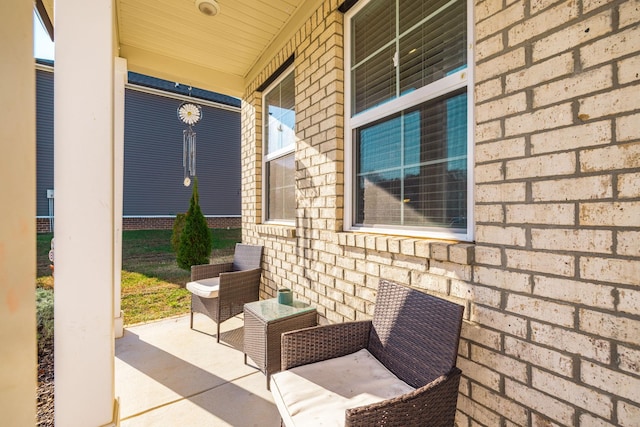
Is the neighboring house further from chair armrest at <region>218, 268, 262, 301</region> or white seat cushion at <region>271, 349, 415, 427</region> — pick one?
white seat cushion at <region>271, 349, 415, 427</region>

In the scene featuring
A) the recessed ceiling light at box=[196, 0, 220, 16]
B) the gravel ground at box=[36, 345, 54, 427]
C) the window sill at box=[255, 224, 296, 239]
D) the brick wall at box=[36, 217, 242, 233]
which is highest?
the recessed ceiling light at box=[196, 0, 220, 16]

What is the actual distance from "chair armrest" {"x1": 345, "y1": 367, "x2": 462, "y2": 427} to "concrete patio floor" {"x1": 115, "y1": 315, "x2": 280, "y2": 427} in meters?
1.05

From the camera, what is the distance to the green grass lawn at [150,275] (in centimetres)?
391

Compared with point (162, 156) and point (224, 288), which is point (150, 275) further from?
point (162, 156)

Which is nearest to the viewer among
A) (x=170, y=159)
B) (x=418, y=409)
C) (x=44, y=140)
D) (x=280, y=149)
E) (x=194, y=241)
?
(x=418, y=409)

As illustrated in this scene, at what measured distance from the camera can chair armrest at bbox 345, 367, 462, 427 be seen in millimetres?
1040

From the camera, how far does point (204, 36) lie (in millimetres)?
3250

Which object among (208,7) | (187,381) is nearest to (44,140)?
(208,7)

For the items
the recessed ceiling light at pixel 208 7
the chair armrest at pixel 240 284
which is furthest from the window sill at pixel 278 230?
the recessed ceiling light at pixel 208 7

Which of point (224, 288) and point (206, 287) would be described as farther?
point (206, 287)

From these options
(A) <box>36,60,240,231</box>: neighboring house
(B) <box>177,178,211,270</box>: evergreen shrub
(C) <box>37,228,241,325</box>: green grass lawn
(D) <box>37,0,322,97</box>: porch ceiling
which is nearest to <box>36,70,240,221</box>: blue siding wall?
(A) <box>36,60,240,231</box>: neighboring house

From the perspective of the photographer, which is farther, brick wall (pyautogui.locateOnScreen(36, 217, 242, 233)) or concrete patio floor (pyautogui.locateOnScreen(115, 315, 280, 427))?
brick wall (pyautogui.locateOnScreen(36, 217, 242, 233))

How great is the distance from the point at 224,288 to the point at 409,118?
2.25 m

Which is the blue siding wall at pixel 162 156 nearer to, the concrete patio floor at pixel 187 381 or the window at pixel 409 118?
the concrete patio floor at pixel 187 381
